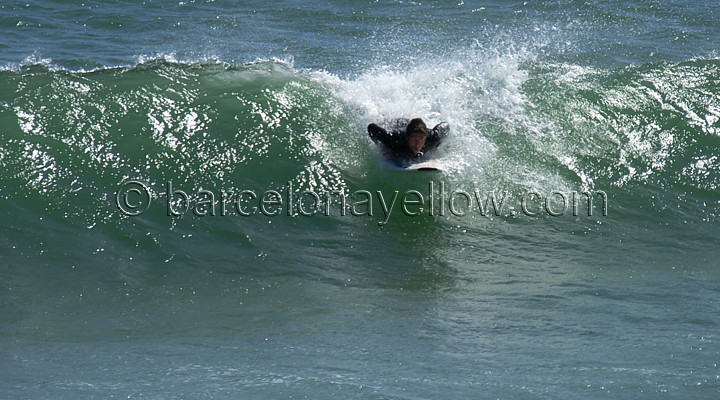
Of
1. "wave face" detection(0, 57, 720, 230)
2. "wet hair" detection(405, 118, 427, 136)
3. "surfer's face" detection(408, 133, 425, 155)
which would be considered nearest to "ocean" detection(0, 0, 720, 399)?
"wave face" detection(0, 57, 720, 230)

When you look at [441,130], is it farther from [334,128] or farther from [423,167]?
[334,128]

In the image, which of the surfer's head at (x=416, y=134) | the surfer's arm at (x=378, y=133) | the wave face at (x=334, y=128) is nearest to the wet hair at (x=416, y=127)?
the surfer's head at (x=416, y=134)

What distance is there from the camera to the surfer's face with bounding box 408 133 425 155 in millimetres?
7980

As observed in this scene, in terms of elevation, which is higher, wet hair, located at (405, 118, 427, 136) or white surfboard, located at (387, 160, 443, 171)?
wet hair, located at (405, 118, 427, 136)

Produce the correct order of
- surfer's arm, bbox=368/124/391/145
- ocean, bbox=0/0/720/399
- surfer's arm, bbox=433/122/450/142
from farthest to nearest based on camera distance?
surfer's arm, bbox=433/122/450/142, surfer's arm, bbox=368/124/391/145, ocean, bbox=0/0/720/399

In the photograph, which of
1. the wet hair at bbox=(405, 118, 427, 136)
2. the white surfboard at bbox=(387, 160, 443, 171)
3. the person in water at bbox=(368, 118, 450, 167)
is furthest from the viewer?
the white surfboard at bbox=(387, 160, 443, 171)

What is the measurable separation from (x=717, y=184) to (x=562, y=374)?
5.11m

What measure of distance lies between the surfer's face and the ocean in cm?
37

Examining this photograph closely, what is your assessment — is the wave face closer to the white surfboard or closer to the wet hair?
the white surfboard

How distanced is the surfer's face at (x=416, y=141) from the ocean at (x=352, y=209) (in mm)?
368

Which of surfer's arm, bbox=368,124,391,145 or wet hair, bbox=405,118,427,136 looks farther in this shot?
surfer's arm, bbox=368,124,391,145

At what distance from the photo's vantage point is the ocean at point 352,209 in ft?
15.6

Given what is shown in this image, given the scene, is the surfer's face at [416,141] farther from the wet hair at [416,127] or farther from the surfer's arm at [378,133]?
the surfer's arm at [378,133]

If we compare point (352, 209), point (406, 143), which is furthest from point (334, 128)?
point (352, 209)
